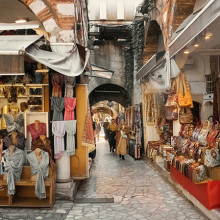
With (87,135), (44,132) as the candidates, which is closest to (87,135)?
(87,135)

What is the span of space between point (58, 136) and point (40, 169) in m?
0.87

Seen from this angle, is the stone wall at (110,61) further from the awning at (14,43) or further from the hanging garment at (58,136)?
the awning at (14,43)

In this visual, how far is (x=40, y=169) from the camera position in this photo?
569 cm

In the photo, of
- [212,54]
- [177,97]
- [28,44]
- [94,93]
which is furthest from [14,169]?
[94,93]

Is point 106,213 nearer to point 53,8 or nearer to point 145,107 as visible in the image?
point 53,8

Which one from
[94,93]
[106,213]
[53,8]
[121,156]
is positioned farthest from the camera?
[94,93]

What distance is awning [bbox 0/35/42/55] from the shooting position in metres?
4.70

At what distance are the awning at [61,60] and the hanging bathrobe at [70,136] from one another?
4.53 feet

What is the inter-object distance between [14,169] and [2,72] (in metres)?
2.08

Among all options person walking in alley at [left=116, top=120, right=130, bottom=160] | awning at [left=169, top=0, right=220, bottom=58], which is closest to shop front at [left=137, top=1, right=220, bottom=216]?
awning at [left=169, top=0, right=220, bottom=58]

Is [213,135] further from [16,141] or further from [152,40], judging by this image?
[152,40]

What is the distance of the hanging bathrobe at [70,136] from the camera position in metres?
6.36

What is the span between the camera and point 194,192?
18.2ft

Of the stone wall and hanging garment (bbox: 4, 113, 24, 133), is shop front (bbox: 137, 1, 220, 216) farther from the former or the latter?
the stone wall
